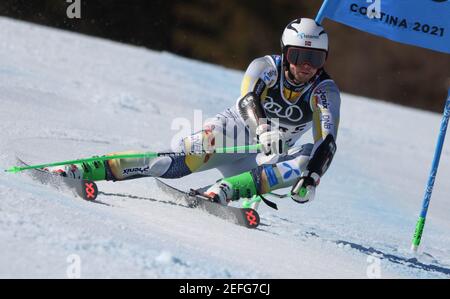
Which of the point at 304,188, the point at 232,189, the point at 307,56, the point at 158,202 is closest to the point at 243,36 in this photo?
the point at 307,56

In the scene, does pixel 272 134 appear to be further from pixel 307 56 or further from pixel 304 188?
pixel 307 56

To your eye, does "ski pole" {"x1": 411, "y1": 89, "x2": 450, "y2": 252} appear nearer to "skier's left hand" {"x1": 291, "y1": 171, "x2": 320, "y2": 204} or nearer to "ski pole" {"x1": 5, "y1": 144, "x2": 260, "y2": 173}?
"skier's left hand" {"x1": 291, "y1": 171, "x2": 320, "y2": 204}

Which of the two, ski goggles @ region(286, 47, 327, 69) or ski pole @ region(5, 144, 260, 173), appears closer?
ski pole @ region(5, 144, 260, 173)

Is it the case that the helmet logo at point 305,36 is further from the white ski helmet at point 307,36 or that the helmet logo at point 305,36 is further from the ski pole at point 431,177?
the ski pole at point 431,177

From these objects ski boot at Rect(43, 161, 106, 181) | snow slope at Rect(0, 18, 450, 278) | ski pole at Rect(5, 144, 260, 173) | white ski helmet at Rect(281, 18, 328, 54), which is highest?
white ski helmet at Rect(281, 18, 328, 54)

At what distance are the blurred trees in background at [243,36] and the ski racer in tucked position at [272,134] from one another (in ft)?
77.7

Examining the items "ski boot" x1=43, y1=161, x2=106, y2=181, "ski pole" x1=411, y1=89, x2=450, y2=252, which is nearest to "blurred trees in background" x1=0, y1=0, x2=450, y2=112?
"ski pole" x1=411, y1=89, x2=450, y2=252

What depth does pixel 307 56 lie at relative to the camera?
18.6 feet

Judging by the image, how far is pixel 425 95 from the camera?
36938mm

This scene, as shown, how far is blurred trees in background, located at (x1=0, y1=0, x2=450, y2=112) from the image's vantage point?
31294 millimetres

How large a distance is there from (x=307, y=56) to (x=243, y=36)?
96.8 ft

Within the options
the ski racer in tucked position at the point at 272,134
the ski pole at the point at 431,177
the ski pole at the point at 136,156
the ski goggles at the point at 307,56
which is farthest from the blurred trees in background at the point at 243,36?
the ski pole at the point at 136,156

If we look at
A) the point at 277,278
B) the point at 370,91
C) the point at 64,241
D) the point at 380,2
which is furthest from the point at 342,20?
the point at 370,91

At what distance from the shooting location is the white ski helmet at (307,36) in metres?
5.62
